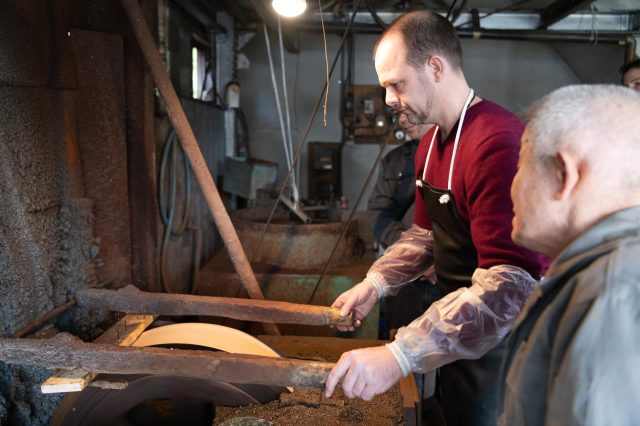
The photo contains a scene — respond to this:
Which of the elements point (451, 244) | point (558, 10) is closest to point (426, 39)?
point (451, 244)

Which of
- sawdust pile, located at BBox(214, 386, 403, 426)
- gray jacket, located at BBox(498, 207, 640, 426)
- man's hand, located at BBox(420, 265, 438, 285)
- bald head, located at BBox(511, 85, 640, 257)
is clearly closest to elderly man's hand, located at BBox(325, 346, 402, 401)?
sawdust pile, located at BBox(214, 386, 403, 426)

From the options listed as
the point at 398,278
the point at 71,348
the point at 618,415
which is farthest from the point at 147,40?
the point at 618,415

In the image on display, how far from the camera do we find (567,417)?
736 millimetres

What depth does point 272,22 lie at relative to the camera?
388 centimetres

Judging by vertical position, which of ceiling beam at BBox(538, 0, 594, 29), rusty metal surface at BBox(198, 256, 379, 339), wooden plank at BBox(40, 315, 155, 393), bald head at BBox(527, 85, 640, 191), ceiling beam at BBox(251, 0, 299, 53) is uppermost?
ceiling beam at BBox(538, 0, 594, 29)

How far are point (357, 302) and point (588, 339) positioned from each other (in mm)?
1155

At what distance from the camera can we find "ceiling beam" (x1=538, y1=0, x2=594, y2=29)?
4.07 m

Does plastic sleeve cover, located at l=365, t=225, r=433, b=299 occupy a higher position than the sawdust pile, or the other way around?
plastic sleeve cover, located at l=365, t=225, r=433, b=299

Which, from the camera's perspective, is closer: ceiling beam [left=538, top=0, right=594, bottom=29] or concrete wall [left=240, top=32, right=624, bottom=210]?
ceiling beam [left=538, top=0, right=594, bottom=29]

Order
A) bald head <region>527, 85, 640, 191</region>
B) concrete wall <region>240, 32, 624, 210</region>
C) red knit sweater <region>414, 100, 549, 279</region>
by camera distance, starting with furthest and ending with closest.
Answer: concrete wall <region>240, 32, 624, 210</region>
red knit sweater <region>414, 100, 549, 279</region>
bald head <region>527, 85, 640, 191</region>

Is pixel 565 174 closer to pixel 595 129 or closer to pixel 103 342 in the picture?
pixel 595 129

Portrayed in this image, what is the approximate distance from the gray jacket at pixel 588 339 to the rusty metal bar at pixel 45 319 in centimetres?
177

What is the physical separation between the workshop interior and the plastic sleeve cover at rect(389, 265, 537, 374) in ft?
0.98

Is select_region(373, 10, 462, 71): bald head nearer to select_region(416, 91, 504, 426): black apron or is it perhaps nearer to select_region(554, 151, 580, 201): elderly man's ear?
select_region(416, 91, 504, 426): black apron
